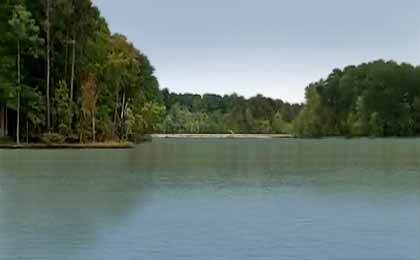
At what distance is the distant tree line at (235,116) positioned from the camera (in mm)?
142250

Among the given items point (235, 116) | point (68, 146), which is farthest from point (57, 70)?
point (235, 116)

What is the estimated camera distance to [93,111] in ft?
169

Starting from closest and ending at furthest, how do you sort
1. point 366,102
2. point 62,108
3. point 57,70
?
point 62,108 < point 57,70 < point 366,102

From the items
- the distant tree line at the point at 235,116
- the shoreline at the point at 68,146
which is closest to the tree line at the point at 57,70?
the shoreline at the point at 68,146

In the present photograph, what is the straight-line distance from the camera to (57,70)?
52.5m

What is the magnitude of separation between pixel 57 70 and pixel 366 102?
57281mm

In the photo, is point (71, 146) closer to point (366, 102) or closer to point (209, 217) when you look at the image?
point (209, 217)

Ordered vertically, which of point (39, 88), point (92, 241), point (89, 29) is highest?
point (89, 29)

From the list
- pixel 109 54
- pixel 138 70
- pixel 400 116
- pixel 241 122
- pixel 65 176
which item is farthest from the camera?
pixel 241 122

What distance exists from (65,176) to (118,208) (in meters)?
9.00

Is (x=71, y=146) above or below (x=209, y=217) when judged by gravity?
above

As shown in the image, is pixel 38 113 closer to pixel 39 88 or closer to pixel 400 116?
pixel 39 88

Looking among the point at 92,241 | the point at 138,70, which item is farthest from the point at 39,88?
the point at 92,241

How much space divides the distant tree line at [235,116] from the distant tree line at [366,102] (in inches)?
1008
